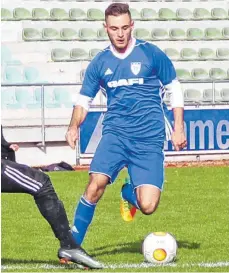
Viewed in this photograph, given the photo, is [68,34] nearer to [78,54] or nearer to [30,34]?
[78,54]

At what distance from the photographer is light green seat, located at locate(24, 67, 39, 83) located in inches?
786

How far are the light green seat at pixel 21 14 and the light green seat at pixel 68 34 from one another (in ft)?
2.68

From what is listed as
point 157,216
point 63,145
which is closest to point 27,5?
point 63,145

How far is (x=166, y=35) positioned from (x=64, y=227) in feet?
52.1

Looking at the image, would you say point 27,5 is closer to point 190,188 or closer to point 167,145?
point 167,145

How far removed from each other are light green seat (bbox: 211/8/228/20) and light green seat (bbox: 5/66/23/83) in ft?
17.9

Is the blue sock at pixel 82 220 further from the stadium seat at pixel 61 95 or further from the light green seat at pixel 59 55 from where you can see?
the light green seat at pixel 59 55

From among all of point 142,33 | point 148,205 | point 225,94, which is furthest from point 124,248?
point 142,33

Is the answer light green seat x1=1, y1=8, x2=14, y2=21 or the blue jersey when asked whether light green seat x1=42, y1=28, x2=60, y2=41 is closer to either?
light green seat x1=1, y1=8, x2=14, y2=21

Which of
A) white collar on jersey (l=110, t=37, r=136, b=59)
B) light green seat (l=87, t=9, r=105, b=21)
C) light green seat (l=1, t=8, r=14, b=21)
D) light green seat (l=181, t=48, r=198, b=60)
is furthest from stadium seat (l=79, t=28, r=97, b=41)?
white collar on jersey (l=110, t=37, r=136, b=59)

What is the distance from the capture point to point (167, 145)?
18.0m

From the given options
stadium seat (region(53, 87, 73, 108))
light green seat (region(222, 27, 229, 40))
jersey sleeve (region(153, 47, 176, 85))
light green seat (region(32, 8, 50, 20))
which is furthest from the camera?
light green seat (region(222, 27, 229, 40))

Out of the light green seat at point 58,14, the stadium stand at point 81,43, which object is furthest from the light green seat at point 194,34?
the light green seat at point 58,14

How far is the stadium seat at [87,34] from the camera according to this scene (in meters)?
21.6
